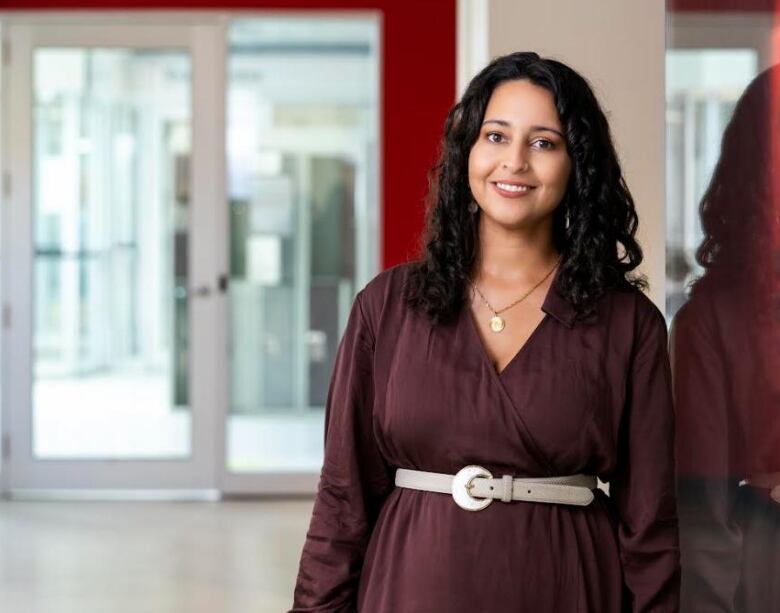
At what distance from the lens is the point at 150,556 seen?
5402 mm

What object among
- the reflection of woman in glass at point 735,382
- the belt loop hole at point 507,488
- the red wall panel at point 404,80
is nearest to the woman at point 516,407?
the belt loop hole at point 507,488

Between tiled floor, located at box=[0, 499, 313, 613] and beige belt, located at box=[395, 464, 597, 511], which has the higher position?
beige belt, located at box=[395, 464, 597, 511]

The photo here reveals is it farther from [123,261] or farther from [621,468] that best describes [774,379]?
[123,261]

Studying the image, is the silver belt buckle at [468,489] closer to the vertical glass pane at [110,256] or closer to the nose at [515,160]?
the nose at [515,160]

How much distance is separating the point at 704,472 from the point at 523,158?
0.55 meters

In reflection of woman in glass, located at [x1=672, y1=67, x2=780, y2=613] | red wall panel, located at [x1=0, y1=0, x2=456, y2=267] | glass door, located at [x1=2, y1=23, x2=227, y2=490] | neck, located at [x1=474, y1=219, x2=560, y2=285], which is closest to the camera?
reflection of woman in glass, located at [x1=672, y1=67, x2=780, y2=613]

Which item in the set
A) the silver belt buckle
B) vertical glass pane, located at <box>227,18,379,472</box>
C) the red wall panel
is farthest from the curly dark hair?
vertical glass pane, located at <box>227,18,379,472</box>

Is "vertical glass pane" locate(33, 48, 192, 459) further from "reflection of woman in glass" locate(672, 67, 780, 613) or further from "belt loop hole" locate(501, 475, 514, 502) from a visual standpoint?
"belt loop hole" locate(501, 475, 514, 502)

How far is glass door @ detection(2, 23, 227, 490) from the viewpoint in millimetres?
6918

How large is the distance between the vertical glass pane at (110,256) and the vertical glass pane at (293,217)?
323 millimetres

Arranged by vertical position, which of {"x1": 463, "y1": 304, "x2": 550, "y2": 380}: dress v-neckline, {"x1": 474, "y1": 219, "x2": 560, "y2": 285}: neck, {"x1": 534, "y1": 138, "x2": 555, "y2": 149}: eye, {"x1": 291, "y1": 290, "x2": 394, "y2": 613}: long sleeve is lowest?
{"x1": 291, "y1": 290, "x2": 394, "y2": 613}: long sleeve

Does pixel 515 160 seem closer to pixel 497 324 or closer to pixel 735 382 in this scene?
pixel 497 324

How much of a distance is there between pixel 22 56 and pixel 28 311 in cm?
135

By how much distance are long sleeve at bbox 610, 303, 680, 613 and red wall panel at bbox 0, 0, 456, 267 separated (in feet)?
16.7
